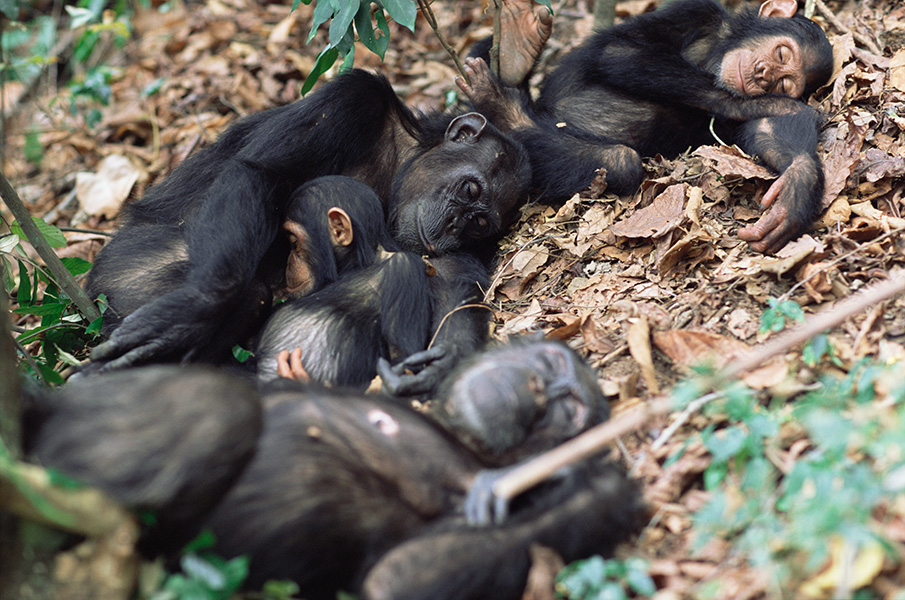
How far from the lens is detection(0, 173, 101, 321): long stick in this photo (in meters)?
3.97

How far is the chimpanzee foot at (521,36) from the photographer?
552 centimetres

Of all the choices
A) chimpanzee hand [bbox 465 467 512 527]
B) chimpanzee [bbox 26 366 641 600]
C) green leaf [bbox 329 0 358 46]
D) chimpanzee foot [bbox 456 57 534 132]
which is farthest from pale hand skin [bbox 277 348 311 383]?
chimpanzee foot [bbox 456 57 534 132]

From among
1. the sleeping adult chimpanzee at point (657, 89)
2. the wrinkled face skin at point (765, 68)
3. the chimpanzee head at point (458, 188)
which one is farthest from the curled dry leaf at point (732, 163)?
the chimpanzee head at point (458, 188)

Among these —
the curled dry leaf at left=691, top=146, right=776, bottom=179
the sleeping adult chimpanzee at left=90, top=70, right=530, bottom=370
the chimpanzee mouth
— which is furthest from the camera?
the chimpanzee mouth

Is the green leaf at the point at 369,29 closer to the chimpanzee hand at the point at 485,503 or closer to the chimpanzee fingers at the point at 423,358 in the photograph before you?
the chimpanzee fingers at the point at 423,358

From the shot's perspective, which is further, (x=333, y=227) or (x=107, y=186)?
(x=107, y=186)

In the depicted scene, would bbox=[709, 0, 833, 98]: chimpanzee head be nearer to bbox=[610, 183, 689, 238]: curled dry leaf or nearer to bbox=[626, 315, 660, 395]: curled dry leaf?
bbox=[610, 183, 689, 238]: curled dry leaf

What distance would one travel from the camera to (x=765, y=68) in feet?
17.8

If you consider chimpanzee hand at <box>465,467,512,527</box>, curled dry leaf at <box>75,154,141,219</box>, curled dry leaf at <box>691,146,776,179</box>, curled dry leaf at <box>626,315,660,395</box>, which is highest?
curled dry leaf at <box>691,146,776,179</box>

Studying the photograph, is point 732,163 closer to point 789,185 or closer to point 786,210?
point 789,185

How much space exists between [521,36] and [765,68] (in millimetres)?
1722

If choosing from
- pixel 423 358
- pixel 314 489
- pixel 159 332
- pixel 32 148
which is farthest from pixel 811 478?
pixel 32 148

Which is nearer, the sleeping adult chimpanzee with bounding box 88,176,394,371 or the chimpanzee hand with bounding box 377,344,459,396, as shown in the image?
the chimpanzee hand with bounding box 377,344,459,396

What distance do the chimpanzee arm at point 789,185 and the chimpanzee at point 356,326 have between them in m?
1.89
